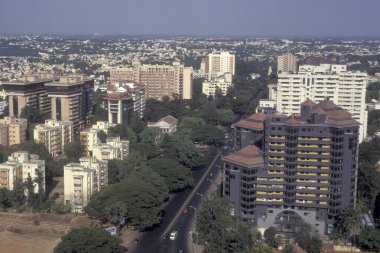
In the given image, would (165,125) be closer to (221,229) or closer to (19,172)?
(19,172)

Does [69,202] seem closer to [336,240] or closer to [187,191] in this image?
[187,191]

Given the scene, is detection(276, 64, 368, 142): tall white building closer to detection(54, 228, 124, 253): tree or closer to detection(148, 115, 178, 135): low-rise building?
detection(148, 115, 178, 135): low-rise building

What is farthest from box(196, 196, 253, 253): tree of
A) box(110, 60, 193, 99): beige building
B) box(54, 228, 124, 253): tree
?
box(110, 60, 193, 99): beige building

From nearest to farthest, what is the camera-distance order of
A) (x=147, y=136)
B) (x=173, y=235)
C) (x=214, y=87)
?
(x=173, y=235) < (x=147, y=136) < (x=214, y=87)

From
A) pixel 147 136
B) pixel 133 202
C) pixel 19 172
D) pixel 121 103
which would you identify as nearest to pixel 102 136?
pixel 147 136

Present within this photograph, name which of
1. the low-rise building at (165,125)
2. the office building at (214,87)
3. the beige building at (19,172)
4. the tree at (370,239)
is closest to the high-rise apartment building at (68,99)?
the low-rise building at (165,125)

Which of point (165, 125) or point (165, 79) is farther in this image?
point (165, 79)
